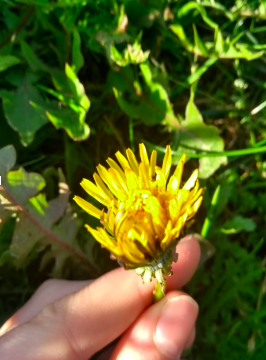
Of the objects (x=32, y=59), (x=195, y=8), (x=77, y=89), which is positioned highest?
(x=32, y=59)

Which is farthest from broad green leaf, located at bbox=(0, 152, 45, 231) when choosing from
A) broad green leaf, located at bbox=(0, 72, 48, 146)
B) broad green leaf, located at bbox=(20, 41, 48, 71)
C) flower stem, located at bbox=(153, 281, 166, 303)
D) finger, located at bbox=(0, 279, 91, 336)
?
flower stem, located at bbox=(153, 281, 166, 303)

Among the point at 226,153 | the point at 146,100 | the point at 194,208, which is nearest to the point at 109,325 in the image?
the point at 194,208

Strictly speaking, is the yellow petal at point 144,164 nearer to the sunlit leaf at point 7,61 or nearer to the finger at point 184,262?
the finger at point 184,262

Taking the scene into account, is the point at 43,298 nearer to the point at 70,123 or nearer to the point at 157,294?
the point at 157,294

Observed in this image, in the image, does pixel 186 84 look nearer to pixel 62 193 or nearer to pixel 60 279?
pixel 62 193

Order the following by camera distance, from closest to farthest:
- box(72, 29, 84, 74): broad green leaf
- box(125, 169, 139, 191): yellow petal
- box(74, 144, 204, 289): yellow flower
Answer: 1. box(74, 144, 204, 289): yellow flower
2. box(125, 169, 139, 191): yellow petal
3. box(72, 29, 84, 74): broad green leaf

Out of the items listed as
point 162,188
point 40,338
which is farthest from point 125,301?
point 162,188

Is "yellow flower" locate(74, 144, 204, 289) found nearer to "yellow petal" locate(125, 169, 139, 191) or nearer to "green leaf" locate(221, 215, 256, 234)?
"yellow petal" locate(125, 169, 139, 191)
